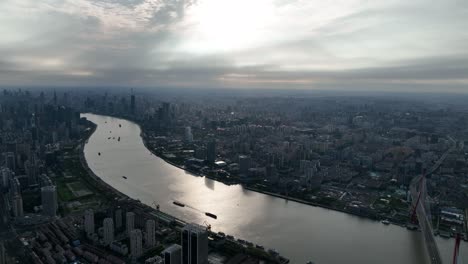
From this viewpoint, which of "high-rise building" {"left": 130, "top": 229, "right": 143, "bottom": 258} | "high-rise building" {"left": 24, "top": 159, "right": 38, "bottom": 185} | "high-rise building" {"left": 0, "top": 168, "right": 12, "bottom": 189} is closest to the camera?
"high-rise building" {"left": 130, "top": 229, "right": 143, "bottom": 258}

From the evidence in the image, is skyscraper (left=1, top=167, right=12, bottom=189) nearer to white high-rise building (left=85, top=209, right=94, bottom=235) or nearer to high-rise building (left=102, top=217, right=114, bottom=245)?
white high-rise building (left=85, top=209, right=94, bottom=235)

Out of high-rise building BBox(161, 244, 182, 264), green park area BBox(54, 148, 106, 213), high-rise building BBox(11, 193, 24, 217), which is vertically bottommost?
green park area BBox(54, 148, 106, 213)

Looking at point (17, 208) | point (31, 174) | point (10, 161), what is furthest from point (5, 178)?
point (17, 208)

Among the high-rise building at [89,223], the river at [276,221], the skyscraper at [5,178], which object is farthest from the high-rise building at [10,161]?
the high-rise building at [89,223]

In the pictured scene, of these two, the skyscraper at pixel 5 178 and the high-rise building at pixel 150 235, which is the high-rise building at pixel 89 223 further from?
the skyscraper at pixel 5 178

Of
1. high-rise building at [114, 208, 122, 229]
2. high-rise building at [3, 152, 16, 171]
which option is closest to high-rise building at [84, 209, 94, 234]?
high-rise building at [114, 208, 122, 229]

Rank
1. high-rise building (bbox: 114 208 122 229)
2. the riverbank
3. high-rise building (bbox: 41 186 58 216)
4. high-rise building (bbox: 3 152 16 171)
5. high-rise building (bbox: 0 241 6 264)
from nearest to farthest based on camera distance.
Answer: high-rise building (bbox: 0 241 6 264), the riverbank, high-rise building (bbox: 114 208 122 229), high-rise building (bbox: 41 186 58 216), high-rise building (bbox: 3 152 16 171)

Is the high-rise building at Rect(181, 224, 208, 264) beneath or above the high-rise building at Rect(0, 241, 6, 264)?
above
